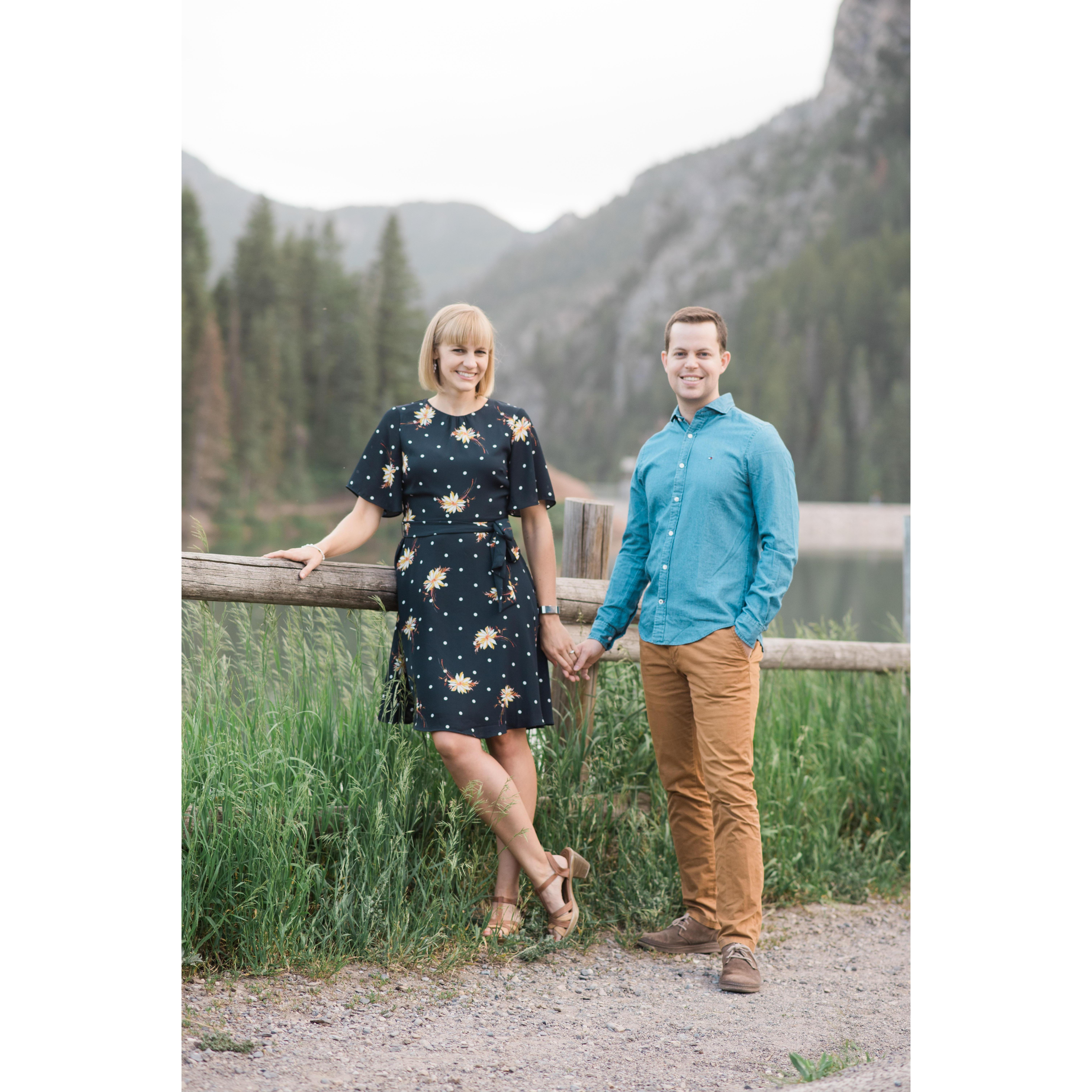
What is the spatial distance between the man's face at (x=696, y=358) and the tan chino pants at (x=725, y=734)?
77 centimetres

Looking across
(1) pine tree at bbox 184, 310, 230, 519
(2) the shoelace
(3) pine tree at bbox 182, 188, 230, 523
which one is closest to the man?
(2) the shoelace

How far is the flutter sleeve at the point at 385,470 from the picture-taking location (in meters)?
3.07

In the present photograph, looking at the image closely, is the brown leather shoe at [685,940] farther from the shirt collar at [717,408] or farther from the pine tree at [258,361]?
the pine tree at [258,361]

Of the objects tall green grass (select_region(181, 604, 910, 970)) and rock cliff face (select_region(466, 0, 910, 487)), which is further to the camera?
rock cliff face (select_region(466, 0, 910, 487))

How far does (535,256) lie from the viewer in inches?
6137

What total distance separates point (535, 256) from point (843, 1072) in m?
161

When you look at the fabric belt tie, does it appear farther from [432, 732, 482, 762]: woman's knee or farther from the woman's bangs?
→ the woman's bangs

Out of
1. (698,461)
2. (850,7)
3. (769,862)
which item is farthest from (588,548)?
(850,7)

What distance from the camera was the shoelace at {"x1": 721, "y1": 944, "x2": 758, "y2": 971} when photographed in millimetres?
2992

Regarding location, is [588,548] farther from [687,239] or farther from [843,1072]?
[687,239]

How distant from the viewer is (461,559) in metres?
3.05

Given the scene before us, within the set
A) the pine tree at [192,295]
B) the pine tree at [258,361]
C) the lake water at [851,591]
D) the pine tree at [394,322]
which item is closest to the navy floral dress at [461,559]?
the lake water at [851,591]

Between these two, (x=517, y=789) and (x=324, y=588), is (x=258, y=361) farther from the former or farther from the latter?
(x=517, y=789)

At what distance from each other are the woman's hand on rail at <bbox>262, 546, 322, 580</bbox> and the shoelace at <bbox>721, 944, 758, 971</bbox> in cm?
176
